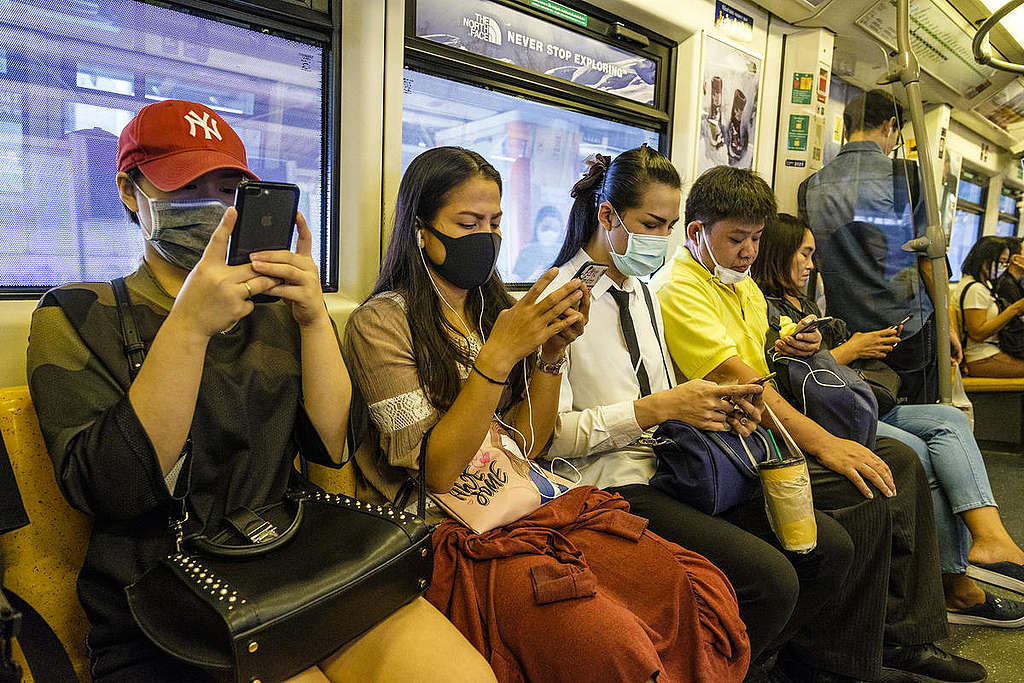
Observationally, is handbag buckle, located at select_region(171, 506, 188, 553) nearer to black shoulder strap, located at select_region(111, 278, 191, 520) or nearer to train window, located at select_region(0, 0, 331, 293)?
black shoulder strap, located at select_region(111, 278, 191, 520)

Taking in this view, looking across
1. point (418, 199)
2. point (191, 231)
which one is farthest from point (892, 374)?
point (191, 231)

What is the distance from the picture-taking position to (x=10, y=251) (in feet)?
5.94

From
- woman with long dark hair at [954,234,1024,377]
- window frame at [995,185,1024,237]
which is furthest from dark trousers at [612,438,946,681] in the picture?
window frame at [995,185,1024,237]

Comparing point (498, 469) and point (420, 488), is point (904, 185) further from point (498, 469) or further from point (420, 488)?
point (420, 488)

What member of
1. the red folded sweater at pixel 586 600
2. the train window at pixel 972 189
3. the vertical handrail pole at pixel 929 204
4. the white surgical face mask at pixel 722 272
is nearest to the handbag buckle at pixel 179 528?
the red folded sweater at pixel 586 600

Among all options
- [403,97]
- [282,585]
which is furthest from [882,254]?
[282,585]

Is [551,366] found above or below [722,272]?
below

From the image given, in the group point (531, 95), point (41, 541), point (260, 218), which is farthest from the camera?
point (531, 95)

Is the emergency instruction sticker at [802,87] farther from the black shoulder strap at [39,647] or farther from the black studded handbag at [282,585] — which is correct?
the black shoulder strap at [39,647]

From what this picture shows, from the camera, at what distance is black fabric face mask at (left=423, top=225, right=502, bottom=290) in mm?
1866

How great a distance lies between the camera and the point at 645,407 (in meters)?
2.14

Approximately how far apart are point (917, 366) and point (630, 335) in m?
1.94

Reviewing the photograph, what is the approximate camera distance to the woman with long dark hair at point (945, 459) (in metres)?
2.78

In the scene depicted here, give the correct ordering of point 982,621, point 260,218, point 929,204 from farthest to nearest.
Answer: point 929,204 < point 982,621 < point 260,218
